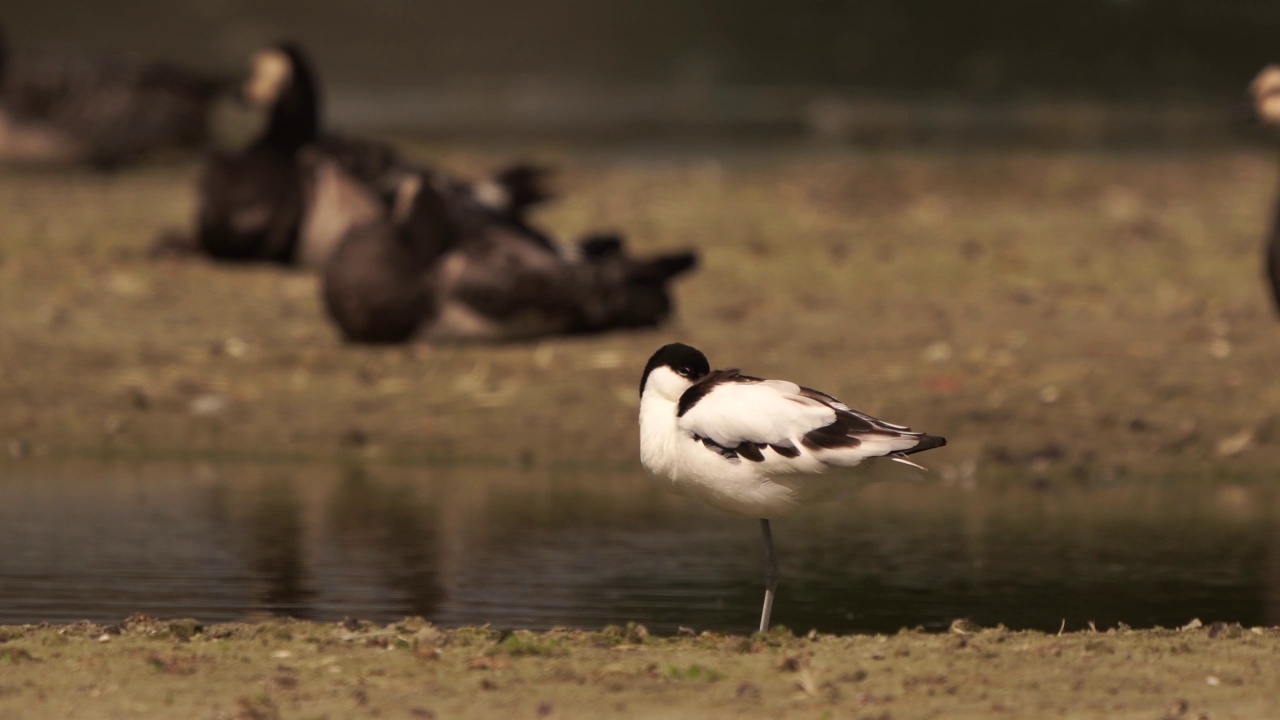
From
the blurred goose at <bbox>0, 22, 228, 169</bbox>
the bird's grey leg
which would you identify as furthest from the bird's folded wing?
the blurred goose at <bbox>0, 22, 228, 169</bbox>

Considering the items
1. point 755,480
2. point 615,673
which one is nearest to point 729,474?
point 755,480

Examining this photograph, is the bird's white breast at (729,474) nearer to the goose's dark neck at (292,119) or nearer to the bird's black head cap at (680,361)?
the bird's black head cap at (680,361)

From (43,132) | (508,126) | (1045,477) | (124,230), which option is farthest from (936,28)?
(1045,477)

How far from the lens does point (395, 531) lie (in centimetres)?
843

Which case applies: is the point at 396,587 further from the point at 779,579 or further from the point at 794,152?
the point at 794,152

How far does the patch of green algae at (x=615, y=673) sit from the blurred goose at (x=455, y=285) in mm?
5329

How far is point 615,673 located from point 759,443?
881mm

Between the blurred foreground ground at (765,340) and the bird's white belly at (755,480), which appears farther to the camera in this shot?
the blurred foreground ground at (765,340)

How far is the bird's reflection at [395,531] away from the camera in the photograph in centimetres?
738

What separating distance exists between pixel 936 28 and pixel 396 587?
79.1 ft

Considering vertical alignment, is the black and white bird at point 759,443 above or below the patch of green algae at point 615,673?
above

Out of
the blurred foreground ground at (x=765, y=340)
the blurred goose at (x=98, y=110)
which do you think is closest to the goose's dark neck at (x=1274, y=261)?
the blurred foreground ground at (x=765, y=340)

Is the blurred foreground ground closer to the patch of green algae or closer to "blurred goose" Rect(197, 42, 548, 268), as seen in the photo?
"blurred goose" Rect(197, 42, 548, 268)

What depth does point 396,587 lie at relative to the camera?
24.1ft
